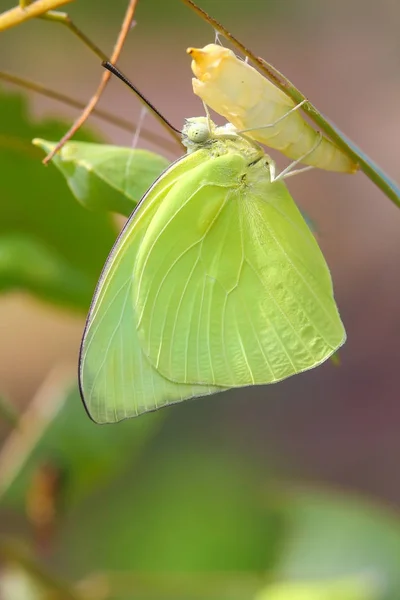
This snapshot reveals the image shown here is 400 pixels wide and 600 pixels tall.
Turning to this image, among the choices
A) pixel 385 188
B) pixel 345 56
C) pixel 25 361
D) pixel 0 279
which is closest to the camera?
pixel 385 188

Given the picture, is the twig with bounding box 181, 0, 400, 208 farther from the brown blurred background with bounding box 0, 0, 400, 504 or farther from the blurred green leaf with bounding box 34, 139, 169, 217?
the brown blurred background with bounding box 0, 0, 400, 504

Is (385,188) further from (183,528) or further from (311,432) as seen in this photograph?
(311,432)

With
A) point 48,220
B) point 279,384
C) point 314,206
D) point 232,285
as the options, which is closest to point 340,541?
point 232,285

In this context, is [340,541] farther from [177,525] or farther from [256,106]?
[256,106]

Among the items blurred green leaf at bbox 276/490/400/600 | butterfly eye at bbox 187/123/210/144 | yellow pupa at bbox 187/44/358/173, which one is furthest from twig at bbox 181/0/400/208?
blurred green leaf at bbox 276/490/400/600

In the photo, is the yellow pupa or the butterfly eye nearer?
the yellow pupa

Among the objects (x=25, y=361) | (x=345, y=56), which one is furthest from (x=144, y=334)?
(x=345, y=56)
